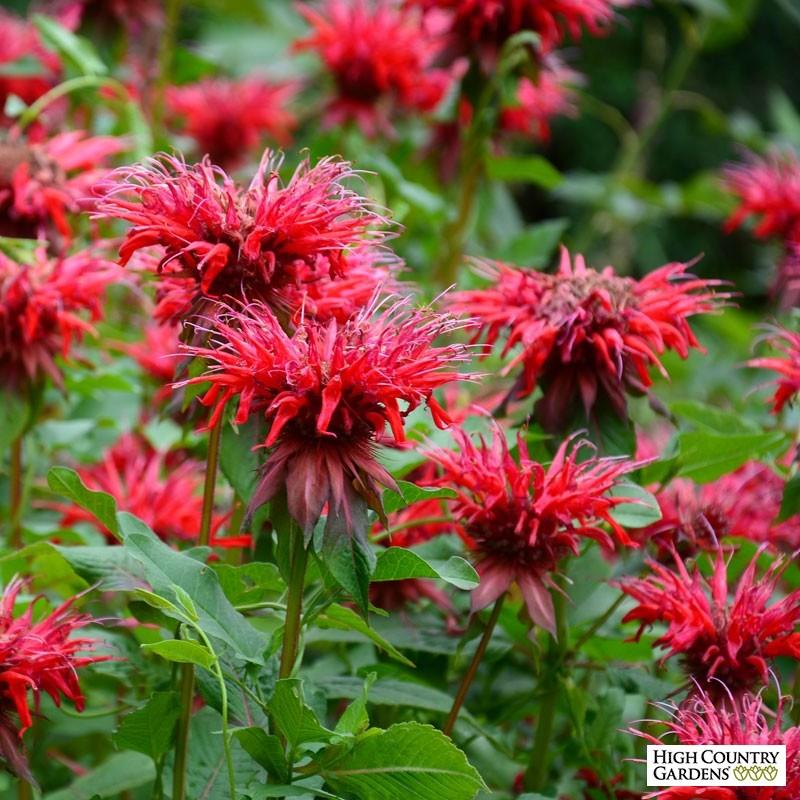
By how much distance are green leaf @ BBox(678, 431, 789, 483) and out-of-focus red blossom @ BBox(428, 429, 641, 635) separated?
5.0 inches

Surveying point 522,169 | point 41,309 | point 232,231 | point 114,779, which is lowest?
point 114,779

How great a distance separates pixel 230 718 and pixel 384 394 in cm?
31

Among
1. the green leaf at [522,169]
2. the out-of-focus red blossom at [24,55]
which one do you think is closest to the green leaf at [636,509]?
the green leaf at [522,169]

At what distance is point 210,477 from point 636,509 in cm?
38

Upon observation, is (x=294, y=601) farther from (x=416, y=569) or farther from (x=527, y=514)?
(x=527, y=514)

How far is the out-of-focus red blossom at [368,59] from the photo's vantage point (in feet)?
6.49

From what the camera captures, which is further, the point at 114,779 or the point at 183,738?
the point at 114,779

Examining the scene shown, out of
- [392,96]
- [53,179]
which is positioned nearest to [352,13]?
[392,96]

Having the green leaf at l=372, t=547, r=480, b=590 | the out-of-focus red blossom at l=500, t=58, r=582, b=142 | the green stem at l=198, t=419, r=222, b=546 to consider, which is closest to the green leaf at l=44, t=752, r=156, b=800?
the green stem at l=198, t=419, r=222, b=546

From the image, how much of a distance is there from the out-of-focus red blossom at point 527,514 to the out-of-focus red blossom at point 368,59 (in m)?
1.03

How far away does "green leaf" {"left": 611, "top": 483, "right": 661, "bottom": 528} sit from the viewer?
1.11 meters

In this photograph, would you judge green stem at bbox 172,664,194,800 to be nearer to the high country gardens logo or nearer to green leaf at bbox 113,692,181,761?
green leaf at bbox 113,692,181,761

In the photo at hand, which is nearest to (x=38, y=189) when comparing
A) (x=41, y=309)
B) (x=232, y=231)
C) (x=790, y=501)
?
(x=41, y=309)

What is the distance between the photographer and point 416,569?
949 mm
